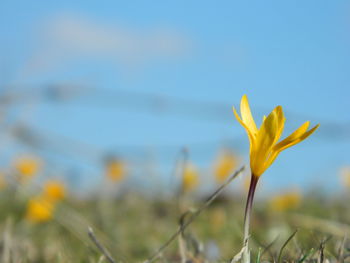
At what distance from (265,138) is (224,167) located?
3.18 m

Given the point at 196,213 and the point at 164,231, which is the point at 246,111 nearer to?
the point at 196,213

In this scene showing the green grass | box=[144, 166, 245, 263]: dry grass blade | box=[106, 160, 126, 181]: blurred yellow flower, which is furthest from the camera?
box=[106, 160, 126, 181]: blurred yellow flower

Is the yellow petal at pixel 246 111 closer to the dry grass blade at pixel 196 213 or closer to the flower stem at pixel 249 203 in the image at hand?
the flower stem at pixel 249 203

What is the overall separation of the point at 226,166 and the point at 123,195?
88.8 inches

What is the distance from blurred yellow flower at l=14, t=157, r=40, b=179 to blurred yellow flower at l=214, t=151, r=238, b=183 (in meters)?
1.68

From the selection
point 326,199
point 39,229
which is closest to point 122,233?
point 39,229

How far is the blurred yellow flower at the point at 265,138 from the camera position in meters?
1.15

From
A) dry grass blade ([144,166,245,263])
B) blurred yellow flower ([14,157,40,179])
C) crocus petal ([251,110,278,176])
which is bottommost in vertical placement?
blurred yellow flower ([14,157,40,179])

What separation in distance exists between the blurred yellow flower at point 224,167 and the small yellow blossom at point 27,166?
168 centimetres

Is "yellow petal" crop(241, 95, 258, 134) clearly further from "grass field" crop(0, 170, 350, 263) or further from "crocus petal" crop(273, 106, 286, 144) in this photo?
"grass field" crop(0, 170, 350, 263)

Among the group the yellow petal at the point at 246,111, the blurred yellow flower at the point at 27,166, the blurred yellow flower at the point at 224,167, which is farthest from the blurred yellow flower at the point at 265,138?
the blurred yellow flower at the point at 27,166

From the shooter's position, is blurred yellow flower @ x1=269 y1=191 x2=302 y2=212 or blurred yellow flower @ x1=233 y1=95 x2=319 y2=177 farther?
blurred yellow flower @ x1=269 y1=191 x2=302 y2=212

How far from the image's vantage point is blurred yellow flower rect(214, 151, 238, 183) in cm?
432

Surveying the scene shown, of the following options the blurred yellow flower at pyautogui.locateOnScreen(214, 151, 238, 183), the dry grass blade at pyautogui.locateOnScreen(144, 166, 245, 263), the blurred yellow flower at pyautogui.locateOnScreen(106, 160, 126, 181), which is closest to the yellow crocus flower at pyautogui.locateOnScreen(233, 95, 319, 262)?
the dry grass blade at pyautogui.locateOnScreen(144, 166, 245, 263)
